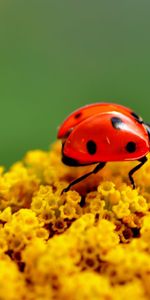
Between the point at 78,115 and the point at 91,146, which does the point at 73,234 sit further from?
the point at 78,115

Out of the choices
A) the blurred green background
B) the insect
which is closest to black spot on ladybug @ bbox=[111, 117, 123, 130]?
the insect

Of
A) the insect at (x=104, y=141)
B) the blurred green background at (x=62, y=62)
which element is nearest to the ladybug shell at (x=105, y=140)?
the insect at (x=104, y=141)

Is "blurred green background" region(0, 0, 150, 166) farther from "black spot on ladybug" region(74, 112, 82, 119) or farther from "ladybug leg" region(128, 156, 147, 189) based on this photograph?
"ladybug leg" region(128, 156, 147, 189)

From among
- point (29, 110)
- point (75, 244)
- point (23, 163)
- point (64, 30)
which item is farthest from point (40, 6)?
point (75, 244)

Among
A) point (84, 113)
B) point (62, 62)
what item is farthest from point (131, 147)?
point (62, 62)

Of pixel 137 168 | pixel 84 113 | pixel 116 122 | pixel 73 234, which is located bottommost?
pixel 73 234

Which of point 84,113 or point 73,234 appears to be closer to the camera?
point 73,234

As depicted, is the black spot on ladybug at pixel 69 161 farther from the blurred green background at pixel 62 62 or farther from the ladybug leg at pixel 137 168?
the blurred green background at pixel 62 62
